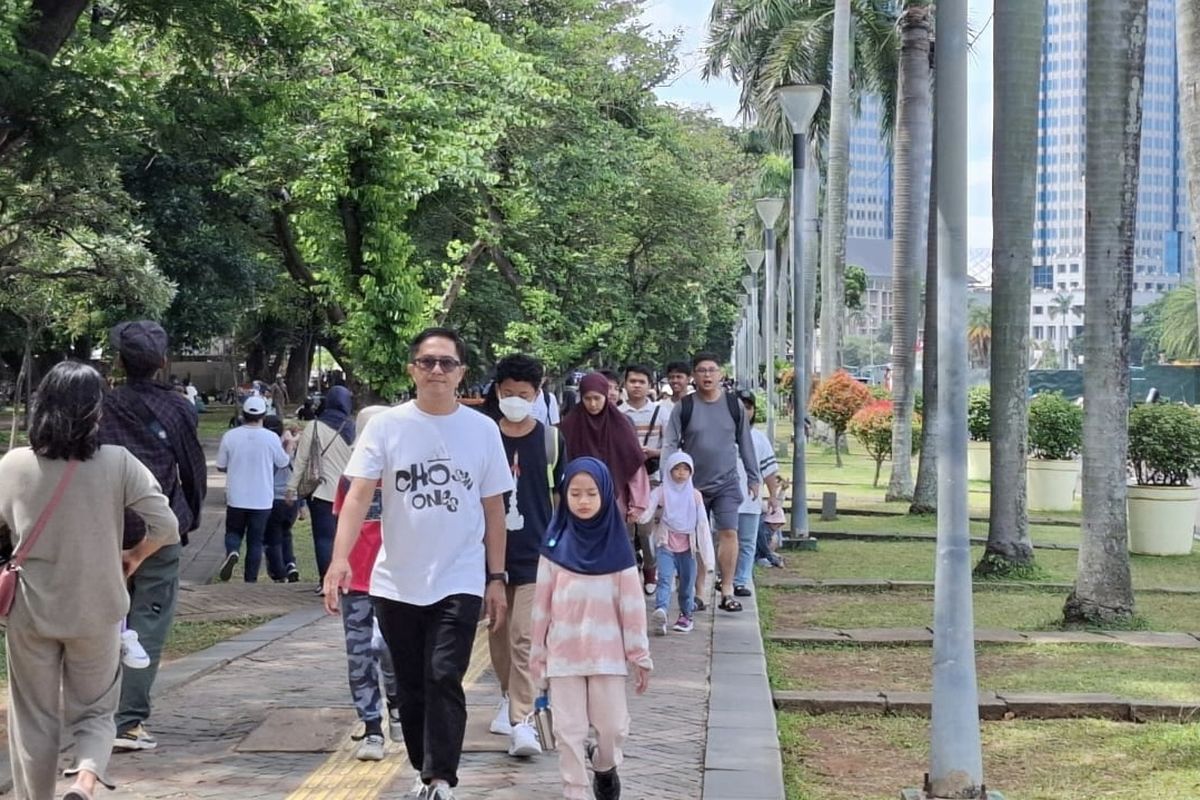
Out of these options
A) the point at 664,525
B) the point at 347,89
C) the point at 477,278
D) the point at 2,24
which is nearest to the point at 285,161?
the point at 347,89

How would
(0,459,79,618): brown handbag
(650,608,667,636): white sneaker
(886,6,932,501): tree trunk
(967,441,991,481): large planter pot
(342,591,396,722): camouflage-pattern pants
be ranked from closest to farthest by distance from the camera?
1. (0,459,79,618): brown handbag
2. (342,591,396,722): camouflage-pattern pants
3. (650,608,667,636): white sneaker
4. (886,6,932,501): tree trunk
5. (967,441,991,481): large planter pot

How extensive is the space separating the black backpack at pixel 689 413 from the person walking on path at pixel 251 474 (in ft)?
13.9

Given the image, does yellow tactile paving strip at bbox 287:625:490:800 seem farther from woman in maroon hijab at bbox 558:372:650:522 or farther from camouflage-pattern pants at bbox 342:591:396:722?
woman in maroon hijab at bbox 558:372:650:522

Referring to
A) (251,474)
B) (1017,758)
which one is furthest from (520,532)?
(251,474)

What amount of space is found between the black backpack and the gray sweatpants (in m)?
4.84

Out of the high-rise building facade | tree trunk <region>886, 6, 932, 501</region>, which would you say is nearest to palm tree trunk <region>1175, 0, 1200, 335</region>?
tree trunk <region>886, 6, 932, 501</region>

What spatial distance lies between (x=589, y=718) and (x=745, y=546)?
21.8 feet

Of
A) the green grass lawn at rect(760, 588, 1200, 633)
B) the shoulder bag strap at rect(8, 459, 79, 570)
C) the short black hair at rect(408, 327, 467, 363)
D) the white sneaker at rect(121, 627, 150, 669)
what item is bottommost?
the green grass lawn at rect(760, 588, 1200, 633)

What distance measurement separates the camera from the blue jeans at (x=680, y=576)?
10.5 meters

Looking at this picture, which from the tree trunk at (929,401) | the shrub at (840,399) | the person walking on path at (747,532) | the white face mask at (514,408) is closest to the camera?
the white face mask at (514,408)

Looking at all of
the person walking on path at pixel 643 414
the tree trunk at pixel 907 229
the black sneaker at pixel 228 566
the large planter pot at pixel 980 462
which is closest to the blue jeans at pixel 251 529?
the black sneaker at pixel 228 566

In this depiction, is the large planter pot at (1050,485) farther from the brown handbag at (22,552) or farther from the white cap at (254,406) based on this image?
the brown handbag at (22,552)

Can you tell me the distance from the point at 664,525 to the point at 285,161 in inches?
373

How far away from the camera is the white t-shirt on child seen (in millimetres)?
5578
